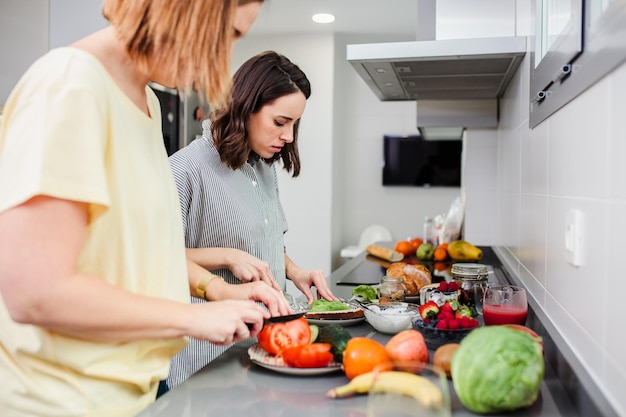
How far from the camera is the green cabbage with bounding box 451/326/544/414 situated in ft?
2.71

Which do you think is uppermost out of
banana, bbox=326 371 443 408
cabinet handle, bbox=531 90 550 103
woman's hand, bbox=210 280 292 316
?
cabinet handle, bbox=531 90 550 103

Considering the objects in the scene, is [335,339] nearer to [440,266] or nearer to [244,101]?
[244,101]

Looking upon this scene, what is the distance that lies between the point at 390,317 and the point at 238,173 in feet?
2.04

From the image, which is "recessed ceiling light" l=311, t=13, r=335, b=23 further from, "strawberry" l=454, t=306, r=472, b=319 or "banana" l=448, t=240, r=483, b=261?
"strawberry" l=454, t=306, r=472, b=319

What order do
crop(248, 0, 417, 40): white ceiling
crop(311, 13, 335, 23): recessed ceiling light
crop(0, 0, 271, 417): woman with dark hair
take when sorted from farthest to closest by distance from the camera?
crop(311, 13, 335, 23): recessed ceiling light, crop(248, 0, 417, 40): white ceiling, crop(0, 0, 271, 417): woman with dark hair

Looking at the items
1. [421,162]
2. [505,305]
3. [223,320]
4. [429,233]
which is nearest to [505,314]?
[505,305]

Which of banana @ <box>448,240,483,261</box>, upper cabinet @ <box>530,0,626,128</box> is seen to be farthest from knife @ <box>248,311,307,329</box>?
banana @ <box>448,240,483,261</box>

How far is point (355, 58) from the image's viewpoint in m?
1.95

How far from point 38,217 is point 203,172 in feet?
2.96

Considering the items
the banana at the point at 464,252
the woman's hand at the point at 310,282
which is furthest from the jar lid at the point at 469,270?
the banana at the point at 464,252

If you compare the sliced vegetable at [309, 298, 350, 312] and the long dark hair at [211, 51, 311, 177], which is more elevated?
the long dark hair at [211, 51, 311, 177]

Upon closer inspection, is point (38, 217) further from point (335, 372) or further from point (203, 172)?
point (203, 172)

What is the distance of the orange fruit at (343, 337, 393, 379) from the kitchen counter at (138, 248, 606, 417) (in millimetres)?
45

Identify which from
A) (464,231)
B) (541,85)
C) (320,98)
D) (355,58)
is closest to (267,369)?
(541,85)
